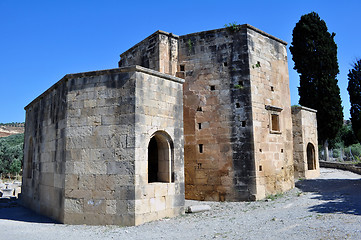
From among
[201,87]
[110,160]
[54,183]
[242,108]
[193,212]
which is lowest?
[193,212]

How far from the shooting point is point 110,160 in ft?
25.1

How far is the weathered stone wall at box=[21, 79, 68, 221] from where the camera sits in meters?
8.37

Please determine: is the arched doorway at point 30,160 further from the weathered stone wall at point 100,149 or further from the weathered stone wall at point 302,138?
the weathered stone wall at point 302,138

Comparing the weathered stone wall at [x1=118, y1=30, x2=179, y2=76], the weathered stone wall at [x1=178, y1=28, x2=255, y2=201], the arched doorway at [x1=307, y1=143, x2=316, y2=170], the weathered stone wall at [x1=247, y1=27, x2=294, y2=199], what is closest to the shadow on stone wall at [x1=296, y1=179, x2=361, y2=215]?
the weathered stone wall at [x1=247, y1=27, x2=294, y2=199]

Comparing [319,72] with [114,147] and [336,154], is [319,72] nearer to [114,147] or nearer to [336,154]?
[336,154]

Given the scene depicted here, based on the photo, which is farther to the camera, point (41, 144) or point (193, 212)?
point (41, 144)

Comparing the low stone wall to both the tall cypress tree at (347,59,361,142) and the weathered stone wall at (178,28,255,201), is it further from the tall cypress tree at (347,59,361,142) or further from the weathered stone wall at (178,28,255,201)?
the weathered stone wall at (178,28,255,201)

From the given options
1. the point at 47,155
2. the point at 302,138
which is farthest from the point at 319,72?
the point at 47,155

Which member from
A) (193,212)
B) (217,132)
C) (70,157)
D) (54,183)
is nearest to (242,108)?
(217,132)

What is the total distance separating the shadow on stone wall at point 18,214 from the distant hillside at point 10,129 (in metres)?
62.3

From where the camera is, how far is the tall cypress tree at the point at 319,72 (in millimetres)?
22391

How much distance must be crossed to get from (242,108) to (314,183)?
21.0 ft

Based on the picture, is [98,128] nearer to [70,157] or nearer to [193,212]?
[70,157]

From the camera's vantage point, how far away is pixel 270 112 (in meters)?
11.5
